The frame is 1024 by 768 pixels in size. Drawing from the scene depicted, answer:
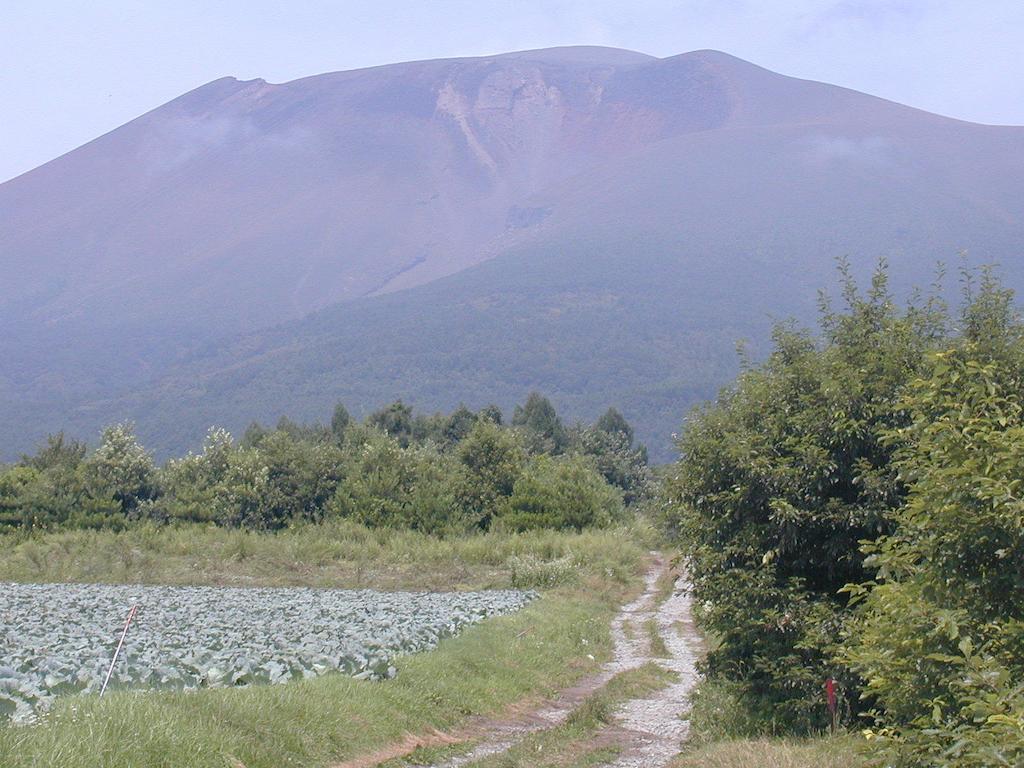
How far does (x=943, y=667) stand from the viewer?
8.05 meters

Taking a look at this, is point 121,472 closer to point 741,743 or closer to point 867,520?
point 741,743

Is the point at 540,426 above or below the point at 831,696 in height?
below

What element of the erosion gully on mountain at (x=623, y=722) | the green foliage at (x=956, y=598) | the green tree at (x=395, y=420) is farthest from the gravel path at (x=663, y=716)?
the green tree at (x=395, y=420)

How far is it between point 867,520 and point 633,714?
668 centimetres

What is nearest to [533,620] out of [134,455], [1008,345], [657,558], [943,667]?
[1008,345]

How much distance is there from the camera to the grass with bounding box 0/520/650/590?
131 feet

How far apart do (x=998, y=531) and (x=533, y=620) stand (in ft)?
59.7

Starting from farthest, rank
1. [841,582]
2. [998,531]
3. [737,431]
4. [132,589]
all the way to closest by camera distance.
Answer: [132,589] → [737,431] → [841,582] → [998,531]

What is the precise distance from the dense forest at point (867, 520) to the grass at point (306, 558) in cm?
2345

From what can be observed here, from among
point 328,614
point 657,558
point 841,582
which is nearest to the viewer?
point 841,582

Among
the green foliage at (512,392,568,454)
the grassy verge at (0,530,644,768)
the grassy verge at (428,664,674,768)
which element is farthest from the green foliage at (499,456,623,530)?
the green foliage at (512,392,568,454)

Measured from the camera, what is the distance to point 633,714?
17484 mm

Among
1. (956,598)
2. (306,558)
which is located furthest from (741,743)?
(306,558)

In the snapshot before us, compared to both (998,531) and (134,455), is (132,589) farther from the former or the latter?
(998,531)
